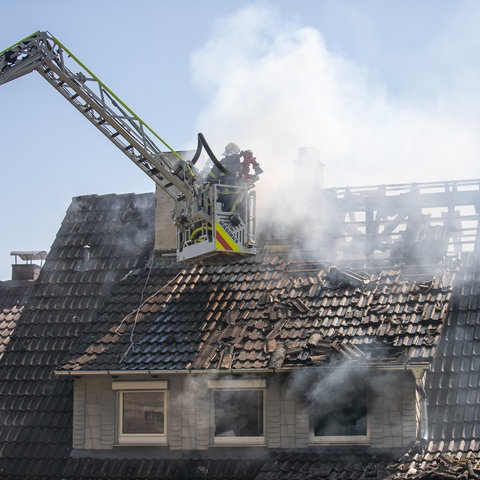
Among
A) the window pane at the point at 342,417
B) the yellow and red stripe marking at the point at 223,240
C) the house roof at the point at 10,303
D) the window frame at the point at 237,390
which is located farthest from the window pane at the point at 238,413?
the house roof at the point at 10,303

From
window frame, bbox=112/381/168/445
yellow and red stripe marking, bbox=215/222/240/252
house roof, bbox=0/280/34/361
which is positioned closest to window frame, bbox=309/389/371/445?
window frame, bbox=112/381/168/445

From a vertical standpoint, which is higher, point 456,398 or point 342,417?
point 456,398

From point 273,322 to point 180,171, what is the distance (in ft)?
11.5

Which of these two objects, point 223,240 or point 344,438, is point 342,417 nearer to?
point 344,438

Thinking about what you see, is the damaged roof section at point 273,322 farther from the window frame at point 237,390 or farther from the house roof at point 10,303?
the house roof at point 10,303

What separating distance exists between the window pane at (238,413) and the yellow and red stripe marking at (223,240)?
2565 millimetres

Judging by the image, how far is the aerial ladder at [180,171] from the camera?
18.4 meters

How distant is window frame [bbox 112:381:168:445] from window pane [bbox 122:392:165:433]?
51mm

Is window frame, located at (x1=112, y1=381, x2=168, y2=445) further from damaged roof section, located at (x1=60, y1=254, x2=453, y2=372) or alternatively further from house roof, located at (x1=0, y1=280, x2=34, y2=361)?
house roof, located at (x1=0, y1=280, x2=34, y2=361)

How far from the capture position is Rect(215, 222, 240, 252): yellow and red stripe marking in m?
18.2

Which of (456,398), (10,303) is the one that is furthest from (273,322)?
(10,303)

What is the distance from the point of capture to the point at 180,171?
19.2 meters

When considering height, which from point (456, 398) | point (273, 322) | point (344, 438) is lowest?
point (344, 438)

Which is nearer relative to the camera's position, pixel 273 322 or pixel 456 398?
pixel 456 398
